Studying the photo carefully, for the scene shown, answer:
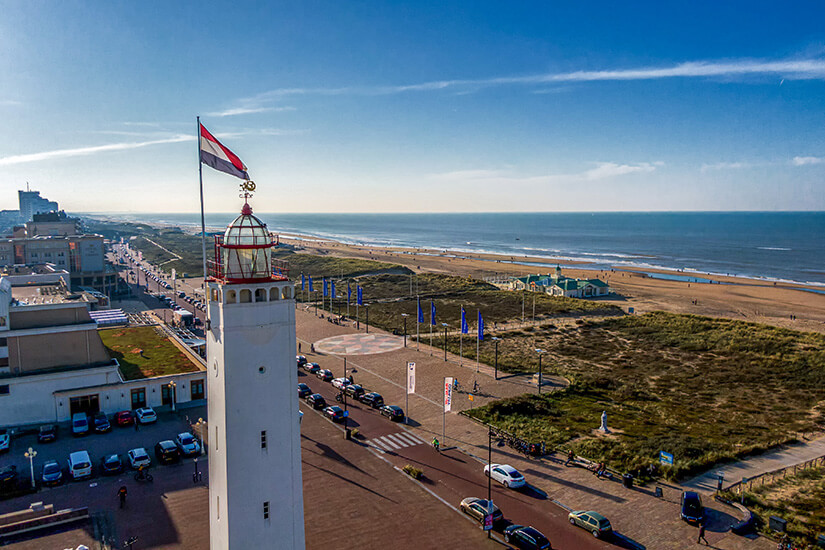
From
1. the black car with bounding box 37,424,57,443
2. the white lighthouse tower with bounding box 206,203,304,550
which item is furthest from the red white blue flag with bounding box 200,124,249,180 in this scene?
the black car with bounding box 37,424,57,443

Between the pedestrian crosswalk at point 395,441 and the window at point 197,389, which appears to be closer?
the pedestrian crosswalk at point 395,441

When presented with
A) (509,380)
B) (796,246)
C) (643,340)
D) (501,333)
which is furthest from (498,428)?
(796,246)

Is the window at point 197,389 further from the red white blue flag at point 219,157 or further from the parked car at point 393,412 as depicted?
the red white blue flag at point 219,157

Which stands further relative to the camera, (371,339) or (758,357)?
(371,339)

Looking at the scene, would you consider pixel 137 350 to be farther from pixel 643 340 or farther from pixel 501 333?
pixel 643 340

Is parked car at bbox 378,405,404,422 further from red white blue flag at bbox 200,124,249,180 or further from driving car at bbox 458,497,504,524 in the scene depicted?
red white blue flag at bbox 200,124,249,180

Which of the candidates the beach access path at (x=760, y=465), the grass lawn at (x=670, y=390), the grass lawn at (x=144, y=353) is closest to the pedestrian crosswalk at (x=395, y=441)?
the grass lawn at (x=670, y=390)
